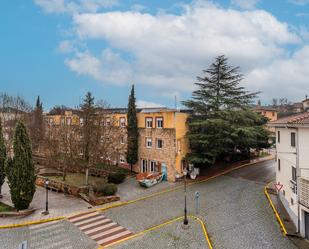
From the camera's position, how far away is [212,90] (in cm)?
2948

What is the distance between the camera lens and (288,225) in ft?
54.3

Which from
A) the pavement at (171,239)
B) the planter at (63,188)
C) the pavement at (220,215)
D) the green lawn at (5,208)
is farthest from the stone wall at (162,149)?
the green lawn at (5,208)

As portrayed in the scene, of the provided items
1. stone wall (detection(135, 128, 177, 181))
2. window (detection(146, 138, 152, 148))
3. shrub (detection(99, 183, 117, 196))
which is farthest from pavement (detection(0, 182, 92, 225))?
window (detection(146, 138, 152, 148))

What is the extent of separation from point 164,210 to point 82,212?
692 cm

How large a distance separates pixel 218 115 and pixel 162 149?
7819mm

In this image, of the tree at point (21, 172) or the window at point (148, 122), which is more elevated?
the window at point (148, 122)

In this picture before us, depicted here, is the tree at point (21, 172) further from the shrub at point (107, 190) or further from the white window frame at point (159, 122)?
the white window frame at point (159, 122)

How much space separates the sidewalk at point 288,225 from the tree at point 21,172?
19.8m

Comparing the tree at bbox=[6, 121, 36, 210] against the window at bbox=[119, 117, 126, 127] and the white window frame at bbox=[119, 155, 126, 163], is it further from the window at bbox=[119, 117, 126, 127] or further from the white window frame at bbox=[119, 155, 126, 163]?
the window at bbox=[119, 117, 126, 127]

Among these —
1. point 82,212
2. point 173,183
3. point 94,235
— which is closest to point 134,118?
point 173,183

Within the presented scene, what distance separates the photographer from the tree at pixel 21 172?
2017 centimetres

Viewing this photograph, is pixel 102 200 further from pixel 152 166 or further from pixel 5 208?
pixel 152 166

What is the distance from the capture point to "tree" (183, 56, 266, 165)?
2752cm

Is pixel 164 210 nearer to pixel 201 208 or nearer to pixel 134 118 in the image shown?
pixel 201 208
